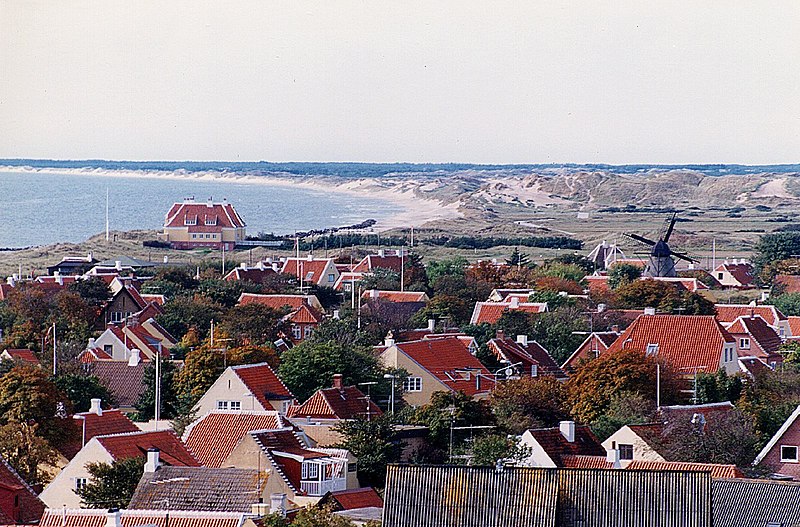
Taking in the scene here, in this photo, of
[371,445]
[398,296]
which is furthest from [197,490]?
[398,296]

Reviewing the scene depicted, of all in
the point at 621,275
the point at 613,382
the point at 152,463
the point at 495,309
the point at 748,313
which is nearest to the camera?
the point at 152,463

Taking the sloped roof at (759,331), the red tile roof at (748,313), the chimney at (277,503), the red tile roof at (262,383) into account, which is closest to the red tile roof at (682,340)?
the sloped roof at (759,331)

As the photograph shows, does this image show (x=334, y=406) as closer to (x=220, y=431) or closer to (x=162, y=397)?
(x=220, y=431)

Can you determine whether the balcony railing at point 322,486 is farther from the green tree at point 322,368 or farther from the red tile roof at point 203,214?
the red tile roof at point 203,214

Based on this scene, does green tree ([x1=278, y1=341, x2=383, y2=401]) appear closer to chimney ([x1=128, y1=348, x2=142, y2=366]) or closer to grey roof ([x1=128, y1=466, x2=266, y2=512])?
chimney ([x1=128, y1=348, x2=142, y2=366])

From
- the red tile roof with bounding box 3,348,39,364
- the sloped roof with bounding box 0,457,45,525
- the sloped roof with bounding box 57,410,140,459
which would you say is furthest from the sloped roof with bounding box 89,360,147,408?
the sloped roof with bounding box 0,457,45,525

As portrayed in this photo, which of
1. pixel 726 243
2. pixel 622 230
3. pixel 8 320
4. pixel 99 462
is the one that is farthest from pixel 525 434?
pixel 622 230
